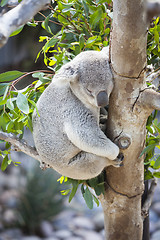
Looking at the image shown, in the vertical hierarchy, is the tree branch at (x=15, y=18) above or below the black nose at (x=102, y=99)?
above

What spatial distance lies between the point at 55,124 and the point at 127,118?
270mm

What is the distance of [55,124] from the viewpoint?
3.72 ft

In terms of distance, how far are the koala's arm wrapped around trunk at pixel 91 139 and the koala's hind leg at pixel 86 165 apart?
1.7 inches

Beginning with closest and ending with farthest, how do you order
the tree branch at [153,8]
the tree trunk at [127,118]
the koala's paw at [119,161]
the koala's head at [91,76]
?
1. the tree branch at [153,8]
2. the tree trunk at [127,118]
3. the koala's head at [91,76]
4. the koala's paw at [119,161]

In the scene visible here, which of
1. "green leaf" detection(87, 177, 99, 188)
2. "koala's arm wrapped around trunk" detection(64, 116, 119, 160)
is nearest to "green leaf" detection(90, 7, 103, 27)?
"koala's arm wrapped around trunk" detection(64, 116, 119, 160)

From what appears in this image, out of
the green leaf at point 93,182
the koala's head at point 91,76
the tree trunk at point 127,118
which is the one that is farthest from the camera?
the green leaf at point 93,182

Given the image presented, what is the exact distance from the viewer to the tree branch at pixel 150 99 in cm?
96

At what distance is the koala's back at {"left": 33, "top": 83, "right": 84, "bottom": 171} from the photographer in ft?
3.65

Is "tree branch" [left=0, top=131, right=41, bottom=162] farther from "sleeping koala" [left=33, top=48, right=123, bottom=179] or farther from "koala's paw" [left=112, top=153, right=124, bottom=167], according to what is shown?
"koala's paw" [left=112, top=153, right=124, bottom=167]

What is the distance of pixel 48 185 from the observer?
11.2ft

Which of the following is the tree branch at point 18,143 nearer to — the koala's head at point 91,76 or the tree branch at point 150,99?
the koala's head at point 91,76

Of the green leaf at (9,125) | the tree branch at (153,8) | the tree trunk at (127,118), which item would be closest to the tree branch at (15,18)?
the tree branch at (153,8)

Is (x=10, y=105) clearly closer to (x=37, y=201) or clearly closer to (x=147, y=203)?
(x=147, y=203)

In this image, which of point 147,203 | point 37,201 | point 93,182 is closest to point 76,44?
point 93,182
